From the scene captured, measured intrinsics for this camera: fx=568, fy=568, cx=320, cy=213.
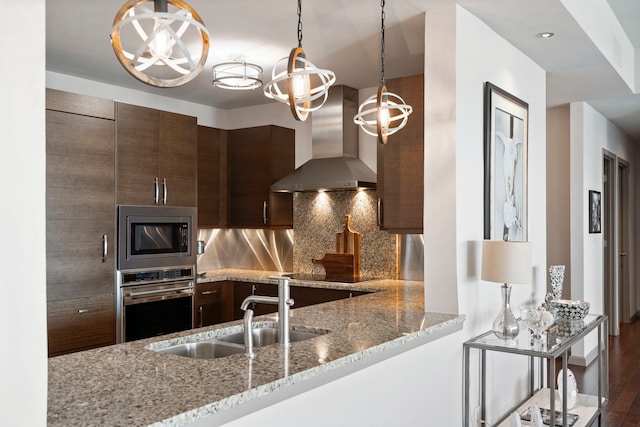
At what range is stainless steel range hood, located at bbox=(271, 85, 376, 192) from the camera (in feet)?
16.5

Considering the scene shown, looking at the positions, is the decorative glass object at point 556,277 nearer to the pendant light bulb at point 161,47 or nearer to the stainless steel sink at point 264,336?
the stainless steel sink at point 264,336

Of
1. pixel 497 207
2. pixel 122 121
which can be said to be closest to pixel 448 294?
pixel 497 207

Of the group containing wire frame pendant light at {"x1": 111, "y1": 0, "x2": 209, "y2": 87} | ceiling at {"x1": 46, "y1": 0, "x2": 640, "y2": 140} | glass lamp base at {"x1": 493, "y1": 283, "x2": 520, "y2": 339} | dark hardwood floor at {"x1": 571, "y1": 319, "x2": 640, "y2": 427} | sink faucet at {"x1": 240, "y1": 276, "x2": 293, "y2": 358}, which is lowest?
dark hardwood floor at {"x1": 571, "y1": 319, "x2": 640, "y2": 427}

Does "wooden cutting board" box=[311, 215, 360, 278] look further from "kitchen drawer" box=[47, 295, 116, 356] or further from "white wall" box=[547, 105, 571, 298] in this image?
"white wall" box=[547, 105, 571, 298]

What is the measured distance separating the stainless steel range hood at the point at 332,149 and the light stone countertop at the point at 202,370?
2.11m

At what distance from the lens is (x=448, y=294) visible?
3137 mm

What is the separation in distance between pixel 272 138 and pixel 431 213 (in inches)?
107

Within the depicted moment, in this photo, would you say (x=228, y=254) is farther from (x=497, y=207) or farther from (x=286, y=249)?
(x=497, y=207)

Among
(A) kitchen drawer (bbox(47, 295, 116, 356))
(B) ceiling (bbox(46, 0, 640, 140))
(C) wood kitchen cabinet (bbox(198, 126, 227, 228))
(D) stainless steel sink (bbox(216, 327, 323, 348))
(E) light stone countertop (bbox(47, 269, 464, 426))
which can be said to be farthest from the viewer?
(C) wood kitchen cabinet (bbox(198, 126, 227, 228))

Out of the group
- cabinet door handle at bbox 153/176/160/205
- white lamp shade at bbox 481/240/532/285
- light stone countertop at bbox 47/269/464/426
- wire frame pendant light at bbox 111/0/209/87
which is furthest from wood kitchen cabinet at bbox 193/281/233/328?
wire frame pendant light at bbox 111/0/209/87

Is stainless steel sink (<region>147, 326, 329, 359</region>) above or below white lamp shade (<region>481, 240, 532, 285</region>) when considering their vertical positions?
below

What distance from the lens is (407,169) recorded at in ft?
12.4
